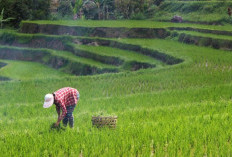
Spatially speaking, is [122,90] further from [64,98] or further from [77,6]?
[77,6]

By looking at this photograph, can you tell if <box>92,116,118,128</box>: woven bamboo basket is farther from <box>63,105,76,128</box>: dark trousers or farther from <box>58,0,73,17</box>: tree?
<box>58,0,73,17</box>: tree

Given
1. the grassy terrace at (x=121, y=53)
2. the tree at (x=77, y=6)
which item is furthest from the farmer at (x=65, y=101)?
the tree at (x=77, y=6)

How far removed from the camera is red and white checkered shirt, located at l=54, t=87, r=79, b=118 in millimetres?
5074

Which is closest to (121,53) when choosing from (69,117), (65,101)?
(69,117)

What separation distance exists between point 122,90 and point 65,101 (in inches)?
219

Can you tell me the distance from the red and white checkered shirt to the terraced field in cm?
27

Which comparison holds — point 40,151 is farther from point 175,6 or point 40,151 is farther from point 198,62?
point 175,6

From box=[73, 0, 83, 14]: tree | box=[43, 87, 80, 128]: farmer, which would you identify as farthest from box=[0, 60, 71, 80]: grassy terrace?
box=[43, 87, 80, 128]: farmer

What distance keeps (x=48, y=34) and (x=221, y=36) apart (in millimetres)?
9444

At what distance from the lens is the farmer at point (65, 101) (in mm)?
5043

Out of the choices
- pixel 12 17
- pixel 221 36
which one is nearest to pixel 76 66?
pixel 221 36

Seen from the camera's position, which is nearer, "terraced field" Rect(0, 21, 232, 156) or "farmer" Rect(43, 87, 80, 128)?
"terraced field" Rect(0, 21, 232, 156)

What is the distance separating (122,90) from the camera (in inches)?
426

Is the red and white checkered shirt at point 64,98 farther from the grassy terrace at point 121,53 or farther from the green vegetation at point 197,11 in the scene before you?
the green vegetation at point 197,11
